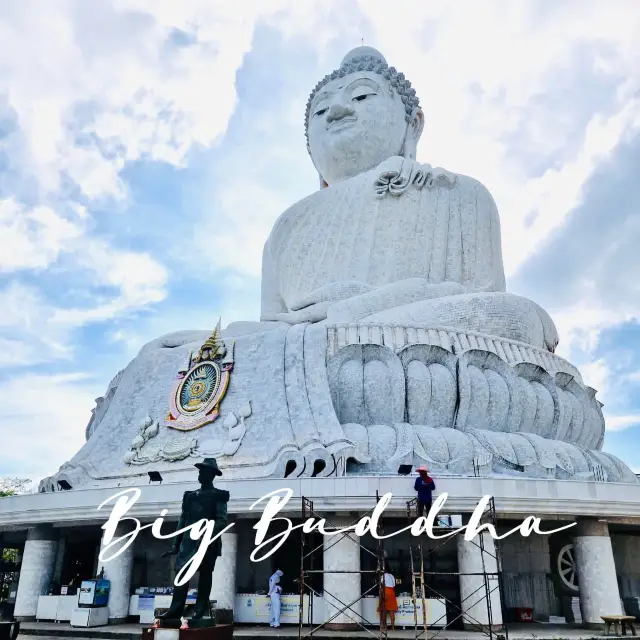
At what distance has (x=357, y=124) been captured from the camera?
1780cm

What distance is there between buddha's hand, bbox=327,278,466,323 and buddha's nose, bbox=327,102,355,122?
6.26 m

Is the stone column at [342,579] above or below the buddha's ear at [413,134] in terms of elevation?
below

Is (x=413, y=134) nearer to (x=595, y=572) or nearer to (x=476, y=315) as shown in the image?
(x=476, y=315)

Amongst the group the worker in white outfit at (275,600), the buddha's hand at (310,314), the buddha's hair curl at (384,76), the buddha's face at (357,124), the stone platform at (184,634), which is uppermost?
the buddha's hair curl at (384,76)

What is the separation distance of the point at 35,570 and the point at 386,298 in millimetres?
7670

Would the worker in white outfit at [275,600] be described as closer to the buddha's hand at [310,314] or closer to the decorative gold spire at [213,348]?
the decorative gold spire at [213,348]

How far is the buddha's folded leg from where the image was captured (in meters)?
12.3

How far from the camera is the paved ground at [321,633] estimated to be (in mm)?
7633

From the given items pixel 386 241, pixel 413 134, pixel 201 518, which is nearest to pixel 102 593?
pixel 201 518

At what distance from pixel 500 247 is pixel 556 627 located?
9.62 metres

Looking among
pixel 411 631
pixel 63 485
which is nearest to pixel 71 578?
pixel 63 485

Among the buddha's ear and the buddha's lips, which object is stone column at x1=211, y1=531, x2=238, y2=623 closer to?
the buddha's lips

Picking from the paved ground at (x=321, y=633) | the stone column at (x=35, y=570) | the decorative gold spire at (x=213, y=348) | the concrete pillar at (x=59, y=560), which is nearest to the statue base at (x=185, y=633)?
the paved ground at (x=321, y=633)

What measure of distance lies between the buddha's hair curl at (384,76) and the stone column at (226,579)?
531 inches
